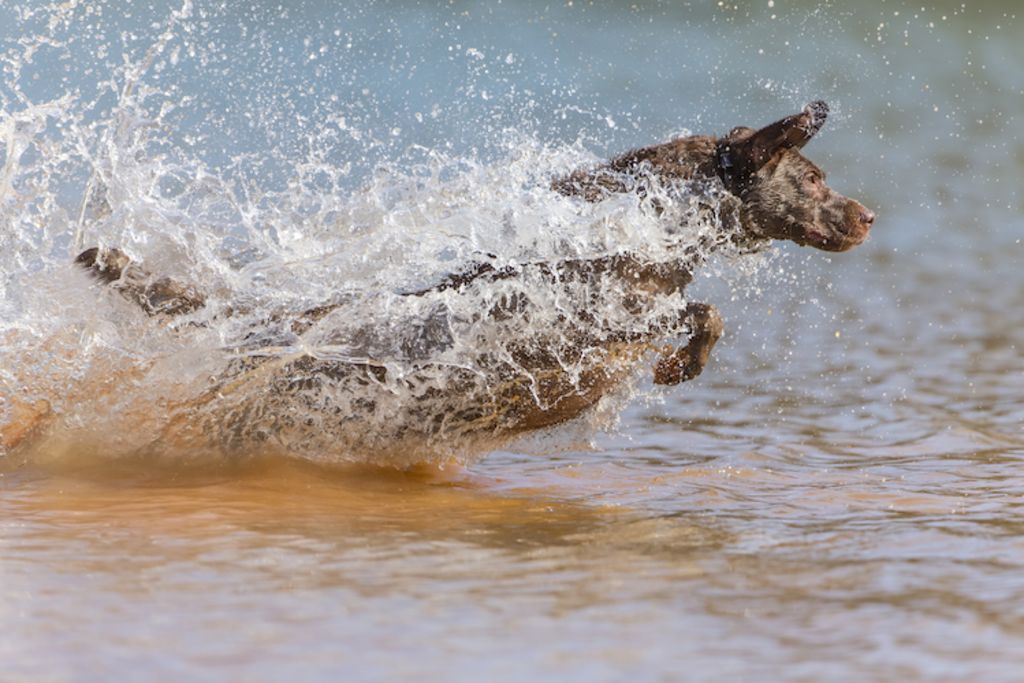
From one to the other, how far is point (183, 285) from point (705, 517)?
2031mm

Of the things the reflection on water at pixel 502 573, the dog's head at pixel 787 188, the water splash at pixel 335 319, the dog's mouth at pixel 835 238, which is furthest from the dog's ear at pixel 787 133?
the reflection on water at pixel 502 573

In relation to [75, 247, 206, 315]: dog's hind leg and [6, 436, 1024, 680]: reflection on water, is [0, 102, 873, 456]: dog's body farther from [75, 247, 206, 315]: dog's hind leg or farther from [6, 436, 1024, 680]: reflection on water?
[6, 436, 1024, 680]: reflection on water

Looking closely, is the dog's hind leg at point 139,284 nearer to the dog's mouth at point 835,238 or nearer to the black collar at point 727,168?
the black collar at point 727,168

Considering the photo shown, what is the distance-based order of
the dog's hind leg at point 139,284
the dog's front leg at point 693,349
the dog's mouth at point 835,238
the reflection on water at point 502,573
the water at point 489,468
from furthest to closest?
the dog's mouth at point 835,238, the dog's front leg at point 693,349, the dog's hind leg at point 139,284, the water at point 489,468, the reflection on water at point 502,573

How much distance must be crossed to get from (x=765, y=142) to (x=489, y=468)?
1721 mm

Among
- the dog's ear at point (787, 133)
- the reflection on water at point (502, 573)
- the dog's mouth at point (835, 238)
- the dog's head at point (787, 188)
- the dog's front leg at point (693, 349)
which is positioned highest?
the dog's ear at point (787, 133)

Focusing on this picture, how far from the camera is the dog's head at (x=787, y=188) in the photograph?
5.26 m

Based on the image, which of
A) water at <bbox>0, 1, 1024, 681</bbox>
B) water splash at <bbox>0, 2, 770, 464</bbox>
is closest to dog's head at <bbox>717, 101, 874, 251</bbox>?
water splash at <bbox>0, 2, 770, 464</bbox>

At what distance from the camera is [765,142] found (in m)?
5.27

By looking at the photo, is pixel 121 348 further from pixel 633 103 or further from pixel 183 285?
pixel 633 103

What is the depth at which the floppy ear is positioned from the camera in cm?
522

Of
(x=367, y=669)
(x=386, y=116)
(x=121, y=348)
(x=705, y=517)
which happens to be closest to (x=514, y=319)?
(x=705, y=517)

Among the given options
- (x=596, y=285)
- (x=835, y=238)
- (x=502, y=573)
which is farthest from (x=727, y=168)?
(x=502, y=573)

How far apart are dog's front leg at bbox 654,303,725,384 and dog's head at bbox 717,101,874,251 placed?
0.39 meters
